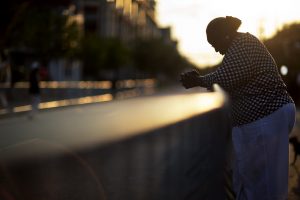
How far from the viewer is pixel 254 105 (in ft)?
14.8

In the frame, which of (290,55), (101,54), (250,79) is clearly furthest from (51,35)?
(250,79)

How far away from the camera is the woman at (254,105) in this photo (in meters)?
4.48

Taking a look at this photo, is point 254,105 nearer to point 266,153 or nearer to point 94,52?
point 266,153

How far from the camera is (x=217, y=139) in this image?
6.51 meters

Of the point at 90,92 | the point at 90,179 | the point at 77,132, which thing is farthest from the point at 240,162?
the point at 90,92

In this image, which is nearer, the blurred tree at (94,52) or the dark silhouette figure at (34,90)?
the dark silhouette figure at (34,90)

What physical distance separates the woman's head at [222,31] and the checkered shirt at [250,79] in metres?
0.07

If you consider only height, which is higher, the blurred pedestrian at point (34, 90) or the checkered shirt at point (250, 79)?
the checkered shirt at point (250, 79)

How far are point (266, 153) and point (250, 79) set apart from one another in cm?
48

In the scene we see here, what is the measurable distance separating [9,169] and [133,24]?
117 metres

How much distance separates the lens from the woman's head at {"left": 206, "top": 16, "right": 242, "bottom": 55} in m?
4.59

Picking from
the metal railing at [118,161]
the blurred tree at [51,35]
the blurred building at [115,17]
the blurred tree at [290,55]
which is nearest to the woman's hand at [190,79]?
the metal railing at [118,161]

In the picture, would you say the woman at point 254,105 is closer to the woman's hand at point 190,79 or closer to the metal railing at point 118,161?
the woman's hand at point 190,79

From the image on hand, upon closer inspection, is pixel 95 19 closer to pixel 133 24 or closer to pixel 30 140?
pixel 133 24
